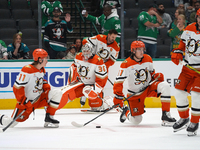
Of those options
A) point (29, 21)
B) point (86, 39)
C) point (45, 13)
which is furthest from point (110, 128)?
point (29, 21)

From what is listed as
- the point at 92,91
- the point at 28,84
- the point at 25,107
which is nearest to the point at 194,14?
the point at 92,91

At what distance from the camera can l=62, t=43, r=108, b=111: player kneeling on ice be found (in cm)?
591

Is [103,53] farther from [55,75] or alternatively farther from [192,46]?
[192,46]

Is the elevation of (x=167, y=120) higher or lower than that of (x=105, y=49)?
lower

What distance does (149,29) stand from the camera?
6.92 metres

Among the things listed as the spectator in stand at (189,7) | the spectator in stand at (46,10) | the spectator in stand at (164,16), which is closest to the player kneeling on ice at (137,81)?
the spectator in stand at (46,10)

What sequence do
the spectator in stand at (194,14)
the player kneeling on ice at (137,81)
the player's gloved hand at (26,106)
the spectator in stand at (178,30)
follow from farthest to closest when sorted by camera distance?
the spectator in stand at (194,14) < the spectator in stand at (178,30) < the player kneeling on ice at (137,81) < the player's gloved hand at (26,106)

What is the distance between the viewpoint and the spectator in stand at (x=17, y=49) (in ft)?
22.0

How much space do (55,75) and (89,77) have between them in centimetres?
97

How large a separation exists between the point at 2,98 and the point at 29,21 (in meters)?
1.77

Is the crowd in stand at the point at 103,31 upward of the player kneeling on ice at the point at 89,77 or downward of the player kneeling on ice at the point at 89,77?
upward

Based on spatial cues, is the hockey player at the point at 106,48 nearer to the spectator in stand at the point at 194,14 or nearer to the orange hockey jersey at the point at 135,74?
the spectator in stand at the point at 194,14

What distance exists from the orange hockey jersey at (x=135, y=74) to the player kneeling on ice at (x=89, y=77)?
116 centimetres

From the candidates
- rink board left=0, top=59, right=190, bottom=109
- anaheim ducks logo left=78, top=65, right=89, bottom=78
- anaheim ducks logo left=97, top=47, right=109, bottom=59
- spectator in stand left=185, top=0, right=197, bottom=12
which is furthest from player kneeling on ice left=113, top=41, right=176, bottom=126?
spectator in stand left=185, top=0, right=197, bottom=12
